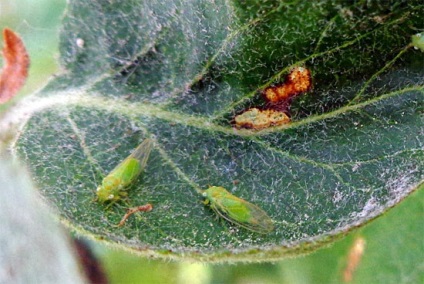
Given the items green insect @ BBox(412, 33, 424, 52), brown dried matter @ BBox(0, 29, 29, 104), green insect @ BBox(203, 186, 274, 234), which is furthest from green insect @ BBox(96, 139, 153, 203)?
green insect @ BBox(412, 33, 424, 52)

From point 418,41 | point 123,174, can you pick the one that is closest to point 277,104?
point 418,41

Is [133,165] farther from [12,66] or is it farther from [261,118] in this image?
[12,66]

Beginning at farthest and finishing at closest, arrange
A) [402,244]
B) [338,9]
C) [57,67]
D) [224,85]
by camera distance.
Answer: [402,244] < [57,67] < [224,85] < [338,9]

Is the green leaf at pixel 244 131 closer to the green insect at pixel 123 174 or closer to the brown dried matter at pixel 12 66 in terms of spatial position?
the green insect at pixel 123 174

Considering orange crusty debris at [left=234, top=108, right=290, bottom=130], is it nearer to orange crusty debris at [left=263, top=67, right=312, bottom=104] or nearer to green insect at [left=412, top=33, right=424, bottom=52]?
orange crusty debris at [left=263, top=67, right=312, bottom=104]

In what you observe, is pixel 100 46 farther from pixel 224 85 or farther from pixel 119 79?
pixel 224 85

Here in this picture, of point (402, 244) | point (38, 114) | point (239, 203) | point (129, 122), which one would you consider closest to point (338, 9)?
point (239, 203)
